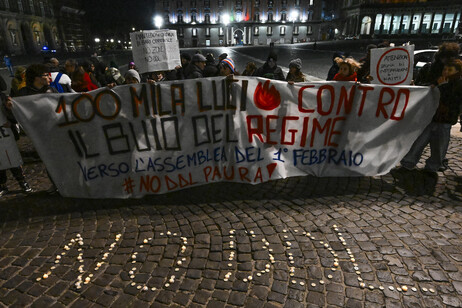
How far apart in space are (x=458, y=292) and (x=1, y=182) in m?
6.06

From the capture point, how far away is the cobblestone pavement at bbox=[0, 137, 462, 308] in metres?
2.87

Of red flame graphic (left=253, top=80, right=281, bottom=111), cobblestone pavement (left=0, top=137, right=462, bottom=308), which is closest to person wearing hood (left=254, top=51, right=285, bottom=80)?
red flame graphic (left=253, top=80, right=281, bottom=111)

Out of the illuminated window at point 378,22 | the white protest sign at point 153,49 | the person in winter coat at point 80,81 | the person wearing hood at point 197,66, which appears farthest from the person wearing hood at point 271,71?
the illuminated window at point 378,22

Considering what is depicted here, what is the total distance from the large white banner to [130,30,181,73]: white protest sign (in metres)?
2.11

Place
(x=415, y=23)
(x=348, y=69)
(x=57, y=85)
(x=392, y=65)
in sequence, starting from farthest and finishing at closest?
(x=415, y=23)
(x=57, y=85)
(x=392, y=65)
(x=348, y=69)

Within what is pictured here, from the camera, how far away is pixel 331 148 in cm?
473

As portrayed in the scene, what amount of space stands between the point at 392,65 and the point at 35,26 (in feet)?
190

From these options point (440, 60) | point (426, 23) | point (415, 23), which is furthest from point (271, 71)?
point (426, 23)

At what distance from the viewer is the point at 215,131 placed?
450 cm

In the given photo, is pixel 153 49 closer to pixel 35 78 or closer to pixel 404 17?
pixel 35 78

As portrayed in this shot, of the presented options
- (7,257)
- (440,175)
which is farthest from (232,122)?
(440,175)

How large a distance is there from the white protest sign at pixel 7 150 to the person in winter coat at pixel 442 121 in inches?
247

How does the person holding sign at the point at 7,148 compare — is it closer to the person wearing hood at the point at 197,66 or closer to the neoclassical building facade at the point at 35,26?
the person wearing hood at the point at 197,66

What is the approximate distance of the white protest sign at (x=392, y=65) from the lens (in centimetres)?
547
